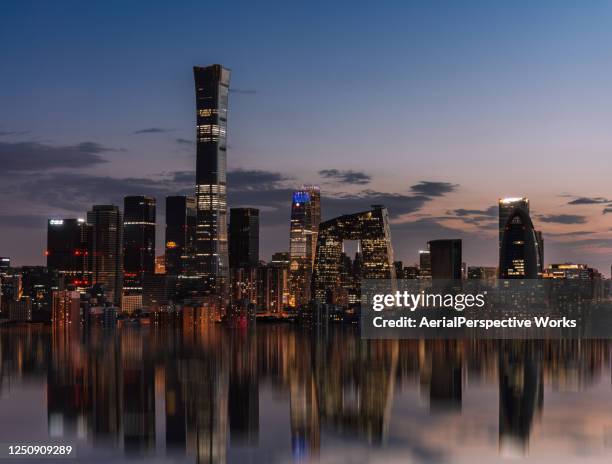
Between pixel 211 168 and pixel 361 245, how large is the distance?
130 ft

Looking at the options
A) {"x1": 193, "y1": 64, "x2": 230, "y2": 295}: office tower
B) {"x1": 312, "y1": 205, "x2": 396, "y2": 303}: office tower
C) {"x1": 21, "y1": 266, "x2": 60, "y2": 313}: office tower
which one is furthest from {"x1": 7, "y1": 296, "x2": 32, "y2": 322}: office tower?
{"x1": 312, "y1": 205, "x2": 396, "y2": 303}: office tower

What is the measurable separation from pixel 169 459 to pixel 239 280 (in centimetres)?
14780

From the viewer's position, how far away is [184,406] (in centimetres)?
3938

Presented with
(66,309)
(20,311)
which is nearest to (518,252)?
(66,309)

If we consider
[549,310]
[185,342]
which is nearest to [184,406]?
[185,342]

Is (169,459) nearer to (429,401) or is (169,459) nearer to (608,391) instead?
(429,401)

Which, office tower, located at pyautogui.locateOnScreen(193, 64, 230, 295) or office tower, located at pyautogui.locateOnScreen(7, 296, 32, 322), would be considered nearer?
office tower, located at pyautogui.locateOnScreen(7, 296, 32, 322)

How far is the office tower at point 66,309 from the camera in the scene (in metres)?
131

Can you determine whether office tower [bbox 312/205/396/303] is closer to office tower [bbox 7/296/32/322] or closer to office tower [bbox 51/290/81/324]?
office tower [bbox 51/290/81/324]

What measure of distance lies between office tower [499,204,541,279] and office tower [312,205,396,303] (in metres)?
26.0

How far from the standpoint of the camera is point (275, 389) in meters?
47.3

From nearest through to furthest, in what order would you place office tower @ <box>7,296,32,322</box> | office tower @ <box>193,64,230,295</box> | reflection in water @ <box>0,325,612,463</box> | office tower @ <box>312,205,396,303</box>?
reflection in water @ <box>0,325,612,463</box> → office tower @ <box>7,296,32,322</box> → office tower @ <box>312,205,396,303</box> → office tower @ <box>193,64,230,295</box>

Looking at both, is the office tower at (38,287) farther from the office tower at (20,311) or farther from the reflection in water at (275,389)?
the reflection in water at (275,389)

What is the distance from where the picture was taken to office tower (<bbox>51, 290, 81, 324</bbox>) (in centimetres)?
13088
